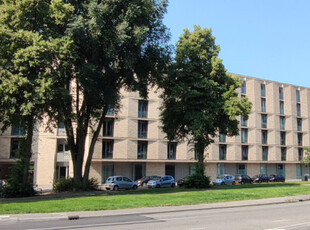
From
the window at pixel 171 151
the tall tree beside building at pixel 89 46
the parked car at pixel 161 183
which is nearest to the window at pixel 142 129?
the window at pixel 171 151

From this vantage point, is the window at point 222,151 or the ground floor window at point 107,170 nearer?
the ground floor window at point 107,170

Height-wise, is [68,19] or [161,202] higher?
[68,19]

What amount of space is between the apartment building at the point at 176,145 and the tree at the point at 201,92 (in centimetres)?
605

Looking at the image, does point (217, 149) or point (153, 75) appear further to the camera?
point (217, 149)

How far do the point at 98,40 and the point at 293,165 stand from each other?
52545 mm

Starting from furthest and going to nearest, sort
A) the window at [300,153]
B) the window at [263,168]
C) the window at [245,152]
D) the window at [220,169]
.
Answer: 1. the window at [300,153]
2. the window at [263,168]
3. the window at [245,152]
4. the window at [220,169]

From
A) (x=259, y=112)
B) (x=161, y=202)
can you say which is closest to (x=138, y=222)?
(x=161, y=202)

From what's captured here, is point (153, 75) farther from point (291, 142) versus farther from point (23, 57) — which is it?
point (291, 142)

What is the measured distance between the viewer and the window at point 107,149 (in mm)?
44200

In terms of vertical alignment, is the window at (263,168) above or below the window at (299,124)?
below

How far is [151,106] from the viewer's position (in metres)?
48.2

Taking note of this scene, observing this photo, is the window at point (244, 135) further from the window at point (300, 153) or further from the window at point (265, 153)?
the window at point (300, 153)

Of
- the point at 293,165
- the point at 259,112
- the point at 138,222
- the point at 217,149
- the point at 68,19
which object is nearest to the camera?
the point at 138,222

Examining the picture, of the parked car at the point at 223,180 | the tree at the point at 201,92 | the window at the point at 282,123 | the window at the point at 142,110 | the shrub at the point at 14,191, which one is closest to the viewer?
the shrub at the point at 14,191
